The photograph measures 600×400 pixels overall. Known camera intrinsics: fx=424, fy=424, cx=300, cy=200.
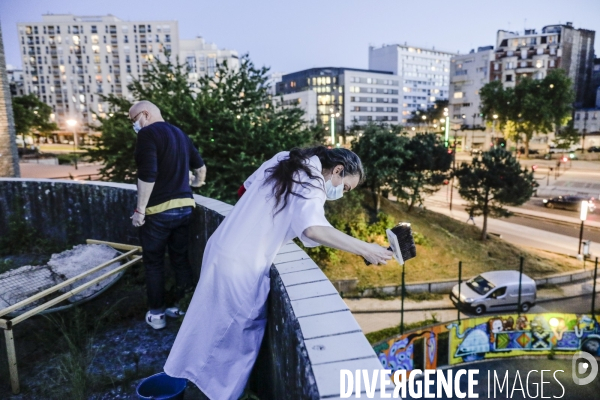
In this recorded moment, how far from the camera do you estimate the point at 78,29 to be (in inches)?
3824

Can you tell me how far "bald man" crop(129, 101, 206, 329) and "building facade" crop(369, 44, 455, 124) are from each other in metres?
129

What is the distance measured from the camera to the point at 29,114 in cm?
4638

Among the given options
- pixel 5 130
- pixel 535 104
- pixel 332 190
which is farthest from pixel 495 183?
pixel 535 104

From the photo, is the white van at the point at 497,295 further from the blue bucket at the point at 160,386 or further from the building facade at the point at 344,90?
the building facade at the point at 344,90

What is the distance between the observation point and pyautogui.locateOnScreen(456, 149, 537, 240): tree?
24922mm

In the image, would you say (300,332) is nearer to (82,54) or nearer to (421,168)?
(421,168)

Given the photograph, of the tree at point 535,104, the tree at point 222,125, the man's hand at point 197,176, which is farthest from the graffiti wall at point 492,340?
the tree at point 535,104

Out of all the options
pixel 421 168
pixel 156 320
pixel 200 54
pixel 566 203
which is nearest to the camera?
pixel 156 320

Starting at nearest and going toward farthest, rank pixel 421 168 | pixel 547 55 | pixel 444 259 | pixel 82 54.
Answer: pixel 444 259
pixel 421 168
pixel 547 55
pixel 82 54

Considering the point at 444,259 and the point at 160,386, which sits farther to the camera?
the point at 444,259

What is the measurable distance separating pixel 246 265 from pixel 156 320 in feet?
6.59

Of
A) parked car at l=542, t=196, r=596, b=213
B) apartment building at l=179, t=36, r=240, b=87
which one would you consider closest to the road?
parked car at l=542, t=196, r=596, b=213

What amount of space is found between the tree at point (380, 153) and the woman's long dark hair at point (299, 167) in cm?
2079

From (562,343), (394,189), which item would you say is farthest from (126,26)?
(562,343)
